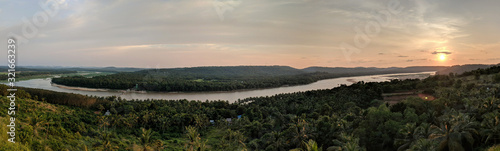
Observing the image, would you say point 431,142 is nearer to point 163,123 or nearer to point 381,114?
point 381,114

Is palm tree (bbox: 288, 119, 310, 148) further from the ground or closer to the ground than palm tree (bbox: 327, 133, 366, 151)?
closer to the ground

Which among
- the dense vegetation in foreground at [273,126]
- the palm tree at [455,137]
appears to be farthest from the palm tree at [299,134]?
the palm tree at [455,137]

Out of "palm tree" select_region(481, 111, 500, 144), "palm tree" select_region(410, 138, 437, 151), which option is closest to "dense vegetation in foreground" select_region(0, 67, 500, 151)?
"palm tree" select_region(410, 138, 437, 151)

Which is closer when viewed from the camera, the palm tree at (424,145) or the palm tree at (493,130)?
the palm tree at (424,145)

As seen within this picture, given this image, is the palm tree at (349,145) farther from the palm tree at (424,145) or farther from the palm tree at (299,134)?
the palm tree at (299,134)

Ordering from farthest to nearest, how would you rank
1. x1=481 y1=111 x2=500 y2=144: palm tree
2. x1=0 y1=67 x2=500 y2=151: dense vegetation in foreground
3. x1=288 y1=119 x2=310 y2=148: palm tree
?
1. x1=288 y1=119 x2=310 y2=148: palm tree
2. x1=0 y1=67 x2=500 y2=151: dense vegetation in foreground
3. x1=481 y1=111 x2=500 y2=144: palm tree

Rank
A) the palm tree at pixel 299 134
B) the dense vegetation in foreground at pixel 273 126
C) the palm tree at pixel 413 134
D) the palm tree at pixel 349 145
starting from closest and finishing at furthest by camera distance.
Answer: the palm tree at pixel 349 145, the dense vegetation in foreground at pixel 273 126, the palm tree at pixel 413 134, the palm tree at pixel 299 134

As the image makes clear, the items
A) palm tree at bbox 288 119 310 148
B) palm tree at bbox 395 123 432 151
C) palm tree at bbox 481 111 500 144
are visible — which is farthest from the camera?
palm tree at bbox 288 119 310 148

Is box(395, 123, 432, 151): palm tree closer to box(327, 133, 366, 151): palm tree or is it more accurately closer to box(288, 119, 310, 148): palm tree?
box(327, 133, 366, 151): palm tree

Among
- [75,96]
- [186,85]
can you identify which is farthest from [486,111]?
[186,85]
